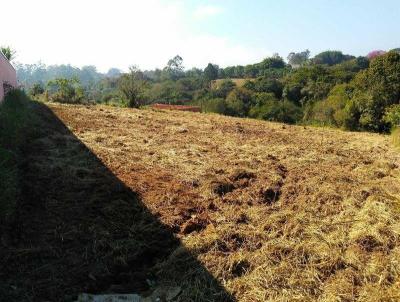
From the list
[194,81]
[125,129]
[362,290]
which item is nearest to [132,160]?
[125,129]

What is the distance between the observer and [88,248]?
3672 millimetres

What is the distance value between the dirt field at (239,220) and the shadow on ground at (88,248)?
0.05 ft

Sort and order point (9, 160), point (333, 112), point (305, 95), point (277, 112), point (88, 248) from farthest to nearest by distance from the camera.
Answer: point (305, 95) → point (277, 112) → point (333, 112) → point (9, 160) → point (88, 248)

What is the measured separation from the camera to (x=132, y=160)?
6.53 m

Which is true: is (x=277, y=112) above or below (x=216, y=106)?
below

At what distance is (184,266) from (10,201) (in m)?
1.75

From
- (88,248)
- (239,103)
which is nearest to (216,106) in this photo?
(239,103)

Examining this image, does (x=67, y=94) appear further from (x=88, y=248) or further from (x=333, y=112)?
(x=88, y=248)

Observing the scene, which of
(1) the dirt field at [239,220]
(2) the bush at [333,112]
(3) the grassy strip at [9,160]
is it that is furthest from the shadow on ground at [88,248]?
(2) the bush at [333,112]

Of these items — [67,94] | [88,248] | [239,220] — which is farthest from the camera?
[67,94]

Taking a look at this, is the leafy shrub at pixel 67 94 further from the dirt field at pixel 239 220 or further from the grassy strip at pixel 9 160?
the dirt field at pixel 239 220

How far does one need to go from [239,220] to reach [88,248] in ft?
4.68

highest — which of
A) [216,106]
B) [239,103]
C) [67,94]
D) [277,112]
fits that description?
[67,94]

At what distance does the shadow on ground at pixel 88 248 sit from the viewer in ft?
10.4
